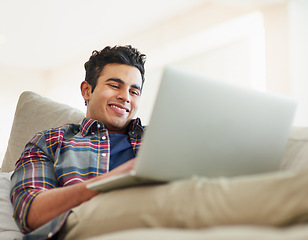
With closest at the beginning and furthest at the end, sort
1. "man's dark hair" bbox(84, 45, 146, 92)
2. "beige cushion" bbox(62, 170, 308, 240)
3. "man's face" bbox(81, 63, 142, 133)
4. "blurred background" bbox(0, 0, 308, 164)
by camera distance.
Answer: "beige cushion" bbox(62, 170, 308, 240)
"man's face" bbox(81, 63, 142, 133)
"man's dark hair" bbox(84, 45, 146, 92)
"blurred background" bbox(0, 0, 308, 164)

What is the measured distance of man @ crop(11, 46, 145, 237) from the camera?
1063 millimetres

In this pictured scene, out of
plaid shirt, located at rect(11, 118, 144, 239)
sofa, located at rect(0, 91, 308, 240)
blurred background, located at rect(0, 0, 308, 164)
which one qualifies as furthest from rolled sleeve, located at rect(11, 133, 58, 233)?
blurred background, located at rect(0, 0, 308, 164)

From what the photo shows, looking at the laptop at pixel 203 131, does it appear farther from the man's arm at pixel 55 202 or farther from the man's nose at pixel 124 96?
the man's nose at pixel 124 96

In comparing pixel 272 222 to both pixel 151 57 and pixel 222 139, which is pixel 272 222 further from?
pixel 151 57

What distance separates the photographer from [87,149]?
1.41 m

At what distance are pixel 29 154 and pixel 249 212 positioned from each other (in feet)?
2.97

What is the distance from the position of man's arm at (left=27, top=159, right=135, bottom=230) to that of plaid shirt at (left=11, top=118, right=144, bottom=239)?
0.03 metres

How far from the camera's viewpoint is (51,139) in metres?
1.40

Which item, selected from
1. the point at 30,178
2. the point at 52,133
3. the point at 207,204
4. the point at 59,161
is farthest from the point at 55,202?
the point at 207,204

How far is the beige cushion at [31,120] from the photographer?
175 centimetres

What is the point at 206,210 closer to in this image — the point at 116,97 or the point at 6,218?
the point at 6,218

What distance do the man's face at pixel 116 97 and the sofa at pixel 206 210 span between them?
2.49ft

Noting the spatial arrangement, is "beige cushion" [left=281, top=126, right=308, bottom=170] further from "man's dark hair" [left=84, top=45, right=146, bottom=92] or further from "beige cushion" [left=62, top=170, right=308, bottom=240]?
"man's dark hair" [left=84, top=45, right=146, bottom=92]

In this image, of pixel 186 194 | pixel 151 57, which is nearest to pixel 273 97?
pixel 186 194
